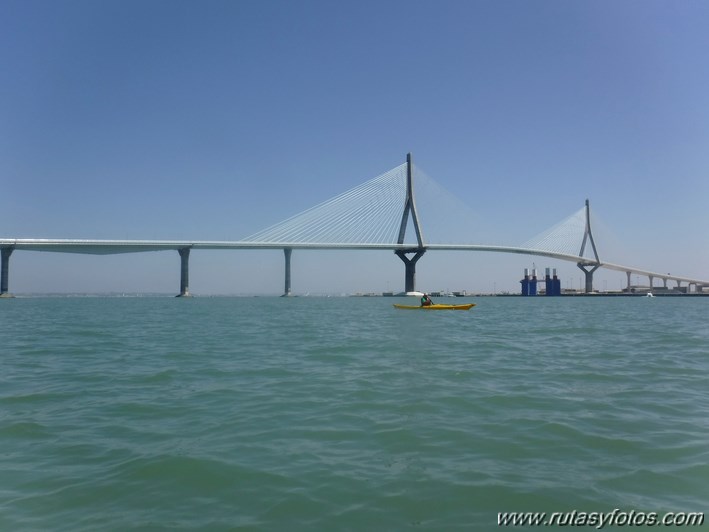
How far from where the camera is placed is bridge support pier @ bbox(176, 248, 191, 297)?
7931 cm

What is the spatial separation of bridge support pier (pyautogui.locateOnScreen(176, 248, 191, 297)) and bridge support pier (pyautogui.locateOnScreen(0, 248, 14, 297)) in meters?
21.4

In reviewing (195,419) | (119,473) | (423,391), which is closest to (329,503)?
(119,473)

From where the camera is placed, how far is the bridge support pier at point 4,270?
68.9m

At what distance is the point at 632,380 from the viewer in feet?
31.2

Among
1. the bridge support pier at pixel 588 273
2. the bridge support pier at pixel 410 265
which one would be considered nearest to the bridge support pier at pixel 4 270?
the bridge support pier at pixel 410 265

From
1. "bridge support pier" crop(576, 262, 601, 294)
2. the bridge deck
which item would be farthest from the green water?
"bridge support pier" crop(576, 262, 601, 294)

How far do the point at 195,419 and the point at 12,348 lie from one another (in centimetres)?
1076

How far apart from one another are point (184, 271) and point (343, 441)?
79473mm

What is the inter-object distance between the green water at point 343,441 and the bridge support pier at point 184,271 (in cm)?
6964

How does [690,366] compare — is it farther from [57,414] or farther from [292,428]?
[57,414]

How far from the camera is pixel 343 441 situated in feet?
19.4

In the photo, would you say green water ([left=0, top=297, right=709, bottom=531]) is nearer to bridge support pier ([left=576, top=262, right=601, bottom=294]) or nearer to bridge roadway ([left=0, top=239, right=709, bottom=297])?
bridge roadway ([left=0, top=239, right=709, bottom=297])

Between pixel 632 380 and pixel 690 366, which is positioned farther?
pixel 690 366

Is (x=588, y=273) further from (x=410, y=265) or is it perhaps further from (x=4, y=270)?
(x=4, y=270)
